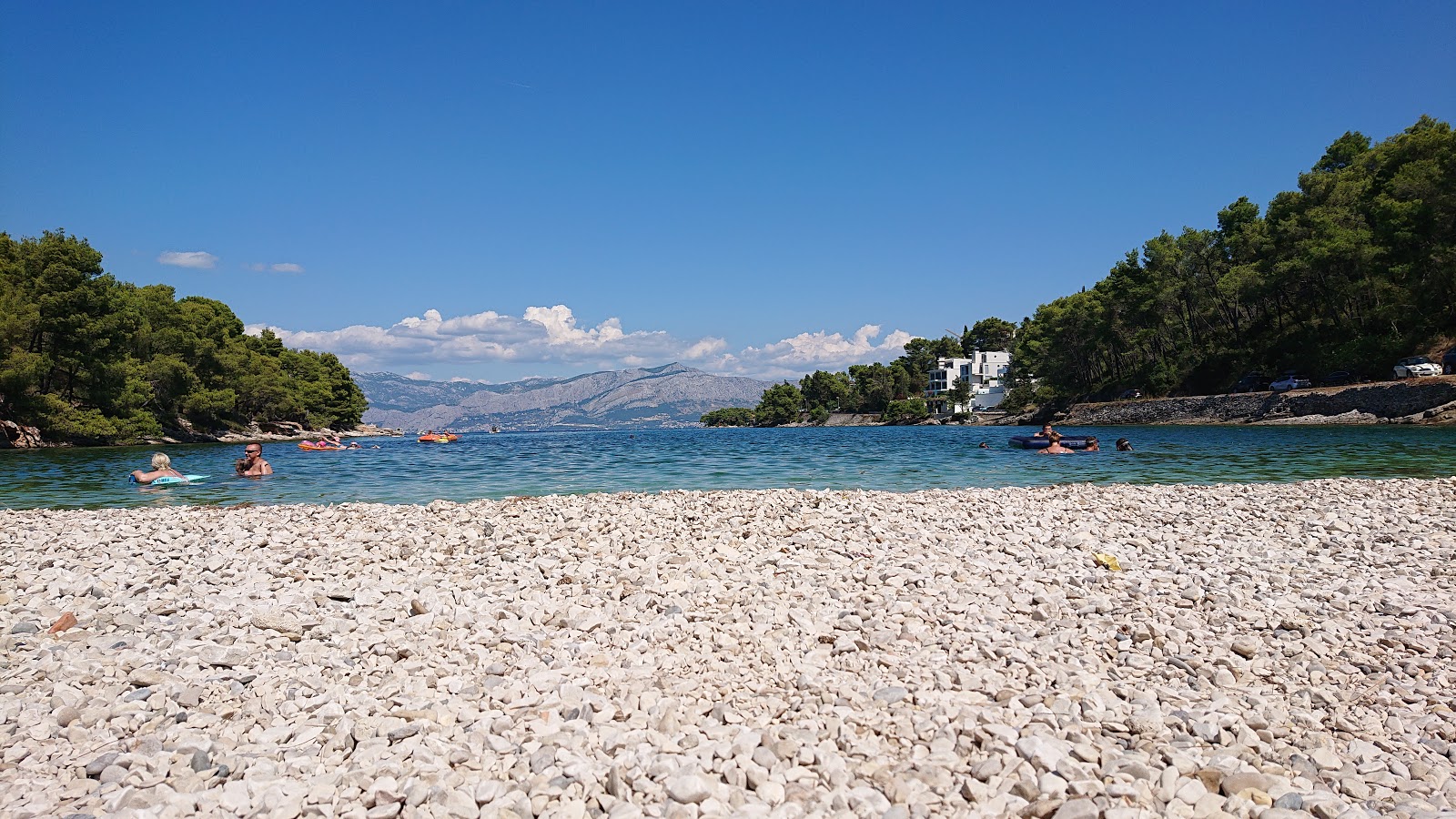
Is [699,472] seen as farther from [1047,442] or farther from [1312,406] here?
[1312,406]

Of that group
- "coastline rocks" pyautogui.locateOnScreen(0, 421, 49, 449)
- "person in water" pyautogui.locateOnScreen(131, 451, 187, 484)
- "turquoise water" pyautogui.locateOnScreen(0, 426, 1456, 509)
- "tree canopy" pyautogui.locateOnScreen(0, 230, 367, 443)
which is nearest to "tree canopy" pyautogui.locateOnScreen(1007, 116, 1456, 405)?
"turquoise water" pyautogui.locateOnScreen(0, 426, 1456, 509)

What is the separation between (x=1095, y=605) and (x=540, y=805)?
4949mm

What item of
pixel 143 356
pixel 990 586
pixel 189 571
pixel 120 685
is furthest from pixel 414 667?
pixel 143 356

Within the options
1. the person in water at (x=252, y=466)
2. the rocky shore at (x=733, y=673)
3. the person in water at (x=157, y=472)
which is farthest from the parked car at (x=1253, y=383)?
the person in water at (x=157, y=472)

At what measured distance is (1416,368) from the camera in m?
51.8

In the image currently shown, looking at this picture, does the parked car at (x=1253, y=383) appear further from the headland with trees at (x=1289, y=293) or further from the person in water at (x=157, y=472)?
the person in water at (x=157, y=472)

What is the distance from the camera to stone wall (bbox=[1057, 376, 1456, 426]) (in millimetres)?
46281

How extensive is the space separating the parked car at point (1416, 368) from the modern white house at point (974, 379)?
68.5m

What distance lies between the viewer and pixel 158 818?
3703 millimetres

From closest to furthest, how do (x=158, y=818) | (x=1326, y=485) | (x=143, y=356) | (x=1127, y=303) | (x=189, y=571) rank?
(x=158, y=818)
(x=189, y=571)
(x=1326, y=485)
(x=143, y=356)
(x=1127, y=303)

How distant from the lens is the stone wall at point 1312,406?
46.3 meters

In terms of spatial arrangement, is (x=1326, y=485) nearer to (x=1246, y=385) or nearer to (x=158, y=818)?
(x=158, y=818)

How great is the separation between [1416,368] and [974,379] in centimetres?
8399

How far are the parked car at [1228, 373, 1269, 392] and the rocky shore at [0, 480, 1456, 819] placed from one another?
71.5 metres
